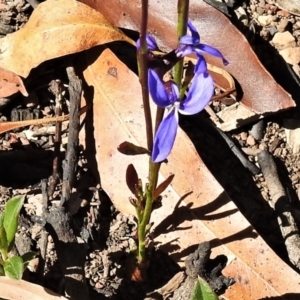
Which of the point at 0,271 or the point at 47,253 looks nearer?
the point at 0,271

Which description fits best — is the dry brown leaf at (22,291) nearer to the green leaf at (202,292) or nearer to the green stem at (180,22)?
the green leaf at (202,292)

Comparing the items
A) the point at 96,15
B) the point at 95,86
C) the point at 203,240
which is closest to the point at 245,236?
the point at 203,240

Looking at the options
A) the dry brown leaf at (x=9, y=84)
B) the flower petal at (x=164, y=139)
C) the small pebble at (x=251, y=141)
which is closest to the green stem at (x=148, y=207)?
the flower petal at (x=164, y=139)

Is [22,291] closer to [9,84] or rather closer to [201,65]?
[9,84]

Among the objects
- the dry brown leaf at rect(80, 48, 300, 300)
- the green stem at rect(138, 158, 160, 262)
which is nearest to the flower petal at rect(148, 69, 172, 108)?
the green stem at rect(138, 158, 160, 262)

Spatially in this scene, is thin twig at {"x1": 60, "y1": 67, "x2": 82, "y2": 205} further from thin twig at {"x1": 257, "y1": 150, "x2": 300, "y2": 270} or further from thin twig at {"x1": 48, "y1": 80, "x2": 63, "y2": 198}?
thin twig at {"x1": 257, "y1": 150, "x2": 300, "y2": 270}

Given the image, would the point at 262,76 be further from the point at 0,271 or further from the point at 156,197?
the point at 0,271
